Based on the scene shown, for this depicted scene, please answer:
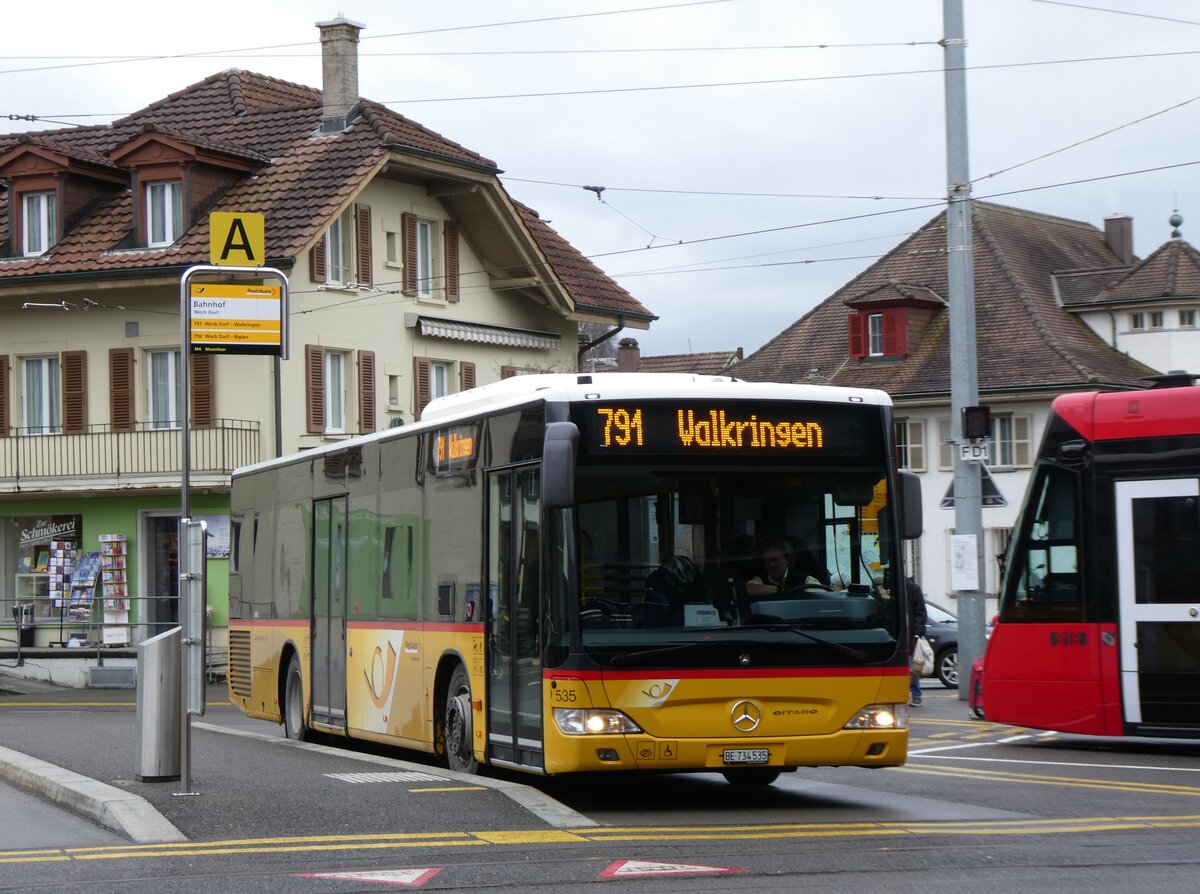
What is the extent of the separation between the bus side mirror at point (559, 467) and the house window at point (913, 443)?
41.3 m

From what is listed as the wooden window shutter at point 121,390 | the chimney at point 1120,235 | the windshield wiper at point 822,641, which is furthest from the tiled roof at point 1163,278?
the windshield wiper at point 822,641

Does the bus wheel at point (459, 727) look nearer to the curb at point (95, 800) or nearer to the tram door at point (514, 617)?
the tram door at point (514, 617)

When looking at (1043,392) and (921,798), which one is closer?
(921,798)

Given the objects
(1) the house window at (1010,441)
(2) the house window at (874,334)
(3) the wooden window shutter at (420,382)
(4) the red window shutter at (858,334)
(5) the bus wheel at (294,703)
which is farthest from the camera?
(4) the red window shutter at (858,334)

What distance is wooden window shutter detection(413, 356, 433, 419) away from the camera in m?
41.2

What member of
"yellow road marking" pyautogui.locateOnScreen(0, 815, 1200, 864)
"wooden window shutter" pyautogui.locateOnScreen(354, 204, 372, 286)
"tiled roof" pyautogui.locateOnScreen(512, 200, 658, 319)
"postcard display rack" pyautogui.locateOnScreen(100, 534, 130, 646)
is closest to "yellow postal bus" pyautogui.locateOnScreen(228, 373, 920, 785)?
"yellow road marking" pyautogui.locateOnScreen(0, 815, 1200, 864)

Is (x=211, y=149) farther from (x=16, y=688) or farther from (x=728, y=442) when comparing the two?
(x=728, y=442)

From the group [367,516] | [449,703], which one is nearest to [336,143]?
[367,516]

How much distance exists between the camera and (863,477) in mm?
12664

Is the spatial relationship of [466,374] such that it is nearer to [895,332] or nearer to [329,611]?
[895,332]

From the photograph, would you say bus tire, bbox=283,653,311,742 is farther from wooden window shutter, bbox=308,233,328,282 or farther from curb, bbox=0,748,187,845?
wooden window shutter, bbox=308,233,328,282

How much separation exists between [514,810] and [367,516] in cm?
583

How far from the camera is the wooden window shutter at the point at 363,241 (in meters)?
39.9

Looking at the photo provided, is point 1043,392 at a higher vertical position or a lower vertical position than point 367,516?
higher
